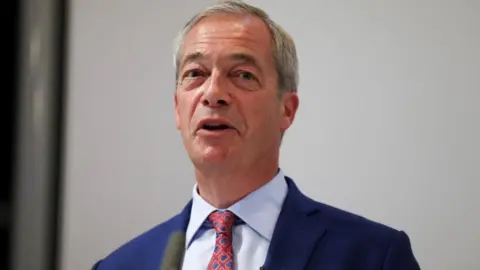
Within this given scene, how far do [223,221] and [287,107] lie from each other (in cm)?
27

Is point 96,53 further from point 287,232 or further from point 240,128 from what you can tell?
point 287,232

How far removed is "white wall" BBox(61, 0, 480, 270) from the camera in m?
1.20

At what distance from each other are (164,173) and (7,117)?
0.42 meters

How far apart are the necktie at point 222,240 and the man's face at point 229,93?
4.2 inches

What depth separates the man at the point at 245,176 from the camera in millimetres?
1026

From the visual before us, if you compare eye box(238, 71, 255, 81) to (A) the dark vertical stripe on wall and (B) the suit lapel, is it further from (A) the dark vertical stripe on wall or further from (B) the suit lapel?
(A) the dark vertical stripe on wall

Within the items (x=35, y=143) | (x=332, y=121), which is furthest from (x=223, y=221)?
(x=35, y=143)

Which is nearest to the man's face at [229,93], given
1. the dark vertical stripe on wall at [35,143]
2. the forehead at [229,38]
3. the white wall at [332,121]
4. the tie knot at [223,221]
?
the forehead at [229,38]

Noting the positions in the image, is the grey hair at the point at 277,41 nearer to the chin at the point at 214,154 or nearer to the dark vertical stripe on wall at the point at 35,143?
the chin at the point at 214,154

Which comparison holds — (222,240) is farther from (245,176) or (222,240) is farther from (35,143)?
(35,143)

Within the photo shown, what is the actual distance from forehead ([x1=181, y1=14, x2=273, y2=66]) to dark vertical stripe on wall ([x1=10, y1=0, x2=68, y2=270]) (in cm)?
51

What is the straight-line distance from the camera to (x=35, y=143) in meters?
1.45

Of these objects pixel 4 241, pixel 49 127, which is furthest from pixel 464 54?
pixel 4 241

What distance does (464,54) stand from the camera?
1204 millimetres
